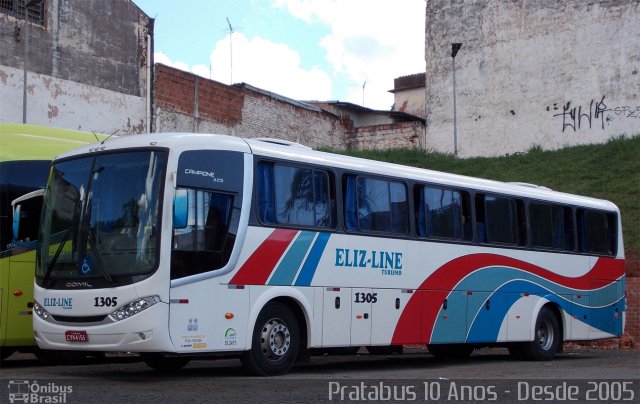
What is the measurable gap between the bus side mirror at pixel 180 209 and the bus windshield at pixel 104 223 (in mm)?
203

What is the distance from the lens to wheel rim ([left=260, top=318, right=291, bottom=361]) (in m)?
12.0

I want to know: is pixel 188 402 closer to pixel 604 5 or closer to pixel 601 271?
pixel 601 271

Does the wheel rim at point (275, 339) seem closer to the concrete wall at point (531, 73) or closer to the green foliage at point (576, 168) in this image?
the green foliage at point (576, 168)

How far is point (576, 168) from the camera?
95.6 feet

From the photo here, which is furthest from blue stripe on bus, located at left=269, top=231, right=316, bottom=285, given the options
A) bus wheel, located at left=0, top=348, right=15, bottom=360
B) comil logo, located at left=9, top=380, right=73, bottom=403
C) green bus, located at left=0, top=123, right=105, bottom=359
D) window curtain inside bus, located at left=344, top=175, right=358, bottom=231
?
bus wheel, located at left=0, top=348, right=15, bottom=360

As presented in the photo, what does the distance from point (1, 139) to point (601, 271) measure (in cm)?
1220

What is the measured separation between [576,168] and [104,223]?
2103 cm

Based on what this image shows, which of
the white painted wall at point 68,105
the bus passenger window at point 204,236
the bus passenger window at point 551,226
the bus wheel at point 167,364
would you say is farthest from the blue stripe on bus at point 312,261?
the white painted wall at point 68,105

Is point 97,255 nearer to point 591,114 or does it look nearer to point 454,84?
point 591,114

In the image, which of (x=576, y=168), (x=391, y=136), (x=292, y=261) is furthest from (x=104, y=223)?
(x=391, y=136)

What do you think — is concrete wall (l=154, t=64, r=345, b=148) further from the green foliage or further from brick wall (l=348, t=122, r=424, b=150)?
the green foliage

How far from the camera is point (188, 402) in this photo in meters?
9.07

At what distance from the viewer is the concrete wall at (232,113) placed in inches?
1116

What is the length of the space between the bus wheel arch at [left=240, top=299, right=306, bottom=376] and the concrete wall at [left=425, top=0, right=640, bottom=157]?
21.9 m
